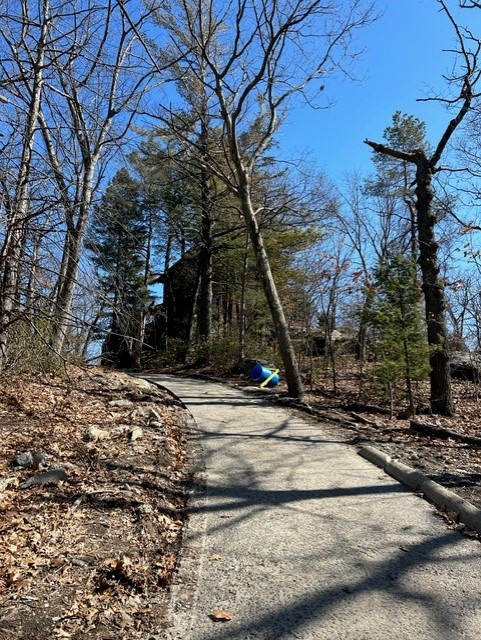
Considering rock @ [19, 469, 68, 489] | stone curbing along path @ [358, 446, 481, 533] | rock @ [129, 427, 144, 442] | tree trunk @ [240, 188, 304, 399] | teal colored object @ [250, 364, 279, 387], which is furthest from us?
teal colored object @ [250, 364, 279, 387]

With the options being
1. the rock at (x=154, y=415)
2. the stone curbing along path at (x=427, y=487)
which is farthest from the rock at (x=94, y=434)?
the stone curbing along path at (x=427, y=487)

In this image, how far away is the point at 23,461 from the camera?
4.90m

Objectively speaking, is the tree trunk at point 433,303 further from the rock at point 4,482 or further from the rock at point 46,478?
the rock at point 4,482

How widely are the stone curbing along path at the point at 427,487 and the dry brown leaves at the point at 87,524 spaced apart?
2.36m

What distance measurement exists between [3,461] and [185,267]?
940 inches

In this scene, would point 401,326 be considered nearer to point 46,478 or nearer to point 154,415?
point 154,415

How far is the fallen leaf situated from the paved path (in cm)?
3

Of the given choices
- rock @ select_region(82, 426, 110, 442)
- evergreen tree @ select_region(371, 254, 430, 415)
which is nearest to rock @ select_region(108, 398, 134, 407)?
rock @ select_region(82, 426, 110, 442)

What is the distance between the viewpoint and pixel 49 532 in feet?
12.0

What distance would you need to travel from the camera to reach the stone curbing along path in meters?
4.24

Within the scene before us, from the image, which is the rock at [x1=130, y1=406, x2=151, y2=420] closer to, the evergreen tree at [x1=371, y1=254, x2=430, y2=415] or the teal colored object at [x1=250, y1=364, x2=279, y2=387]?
the evergreen tree at [x1=371, y1=254, x2=430, y2=415]

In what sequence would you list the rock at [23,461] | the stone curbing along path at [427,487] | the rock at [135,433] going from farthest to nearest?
the rock at [135,433] < the rock at [23,461] < the stone curbing along path at [427,487]

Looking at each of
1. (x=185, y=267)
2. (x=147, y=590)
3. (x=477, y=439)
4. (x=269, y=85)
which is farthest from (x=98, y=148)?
(x=185, y=267)

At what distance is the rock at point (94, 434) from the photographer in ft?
19.8
